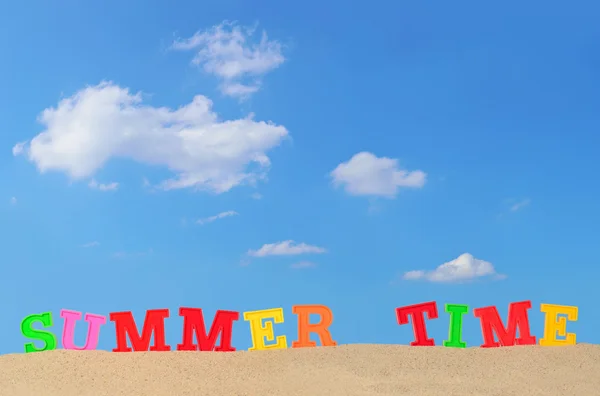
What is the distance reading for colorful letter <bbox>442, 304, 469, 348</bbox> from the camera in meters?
21.2

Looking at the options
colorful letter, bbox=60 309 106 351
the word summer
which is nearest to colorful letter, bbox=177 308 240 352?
the word summer

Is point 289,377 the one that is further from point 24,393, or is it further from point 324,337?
point 24,393

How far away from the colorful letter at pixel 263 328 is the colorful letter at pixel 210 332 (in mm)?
451

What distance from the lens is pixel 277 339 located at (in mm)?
20734

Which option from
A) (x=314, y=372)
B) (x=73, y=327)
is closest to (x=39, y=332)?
(x=73, y=327)

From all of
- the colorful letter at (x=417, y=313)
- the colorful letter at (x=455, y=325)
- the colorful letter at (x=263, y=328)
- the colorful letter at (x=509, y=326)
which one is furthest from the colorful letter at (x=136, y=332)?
the colorful letter at (x=509, y=326)

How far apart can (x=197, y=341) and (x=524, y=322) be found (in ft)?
31.1

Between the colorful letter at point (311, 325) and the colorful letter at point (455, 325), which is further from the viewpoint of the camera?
the colorful letter at point (455, 325)

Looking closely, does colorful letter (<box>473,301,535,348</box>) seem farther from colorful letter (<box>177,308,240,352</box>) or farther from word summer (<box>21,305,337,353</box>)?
colorful letter (<box>177,308,240,352</box>)

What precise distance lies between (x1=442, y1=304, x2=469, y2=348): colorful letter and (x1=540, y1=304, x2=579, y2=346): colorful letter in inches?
98.4

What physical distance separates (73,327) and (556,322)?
1389cm

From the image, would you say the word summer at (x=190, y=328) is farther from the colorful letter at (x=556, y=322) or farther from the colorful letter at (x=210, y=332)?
the colorful letter at (x=556, y=322)

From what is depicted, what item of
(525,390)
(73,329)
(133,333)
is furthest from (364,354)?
(73,329)

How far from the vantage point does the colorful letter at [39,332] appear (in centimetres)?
2086
